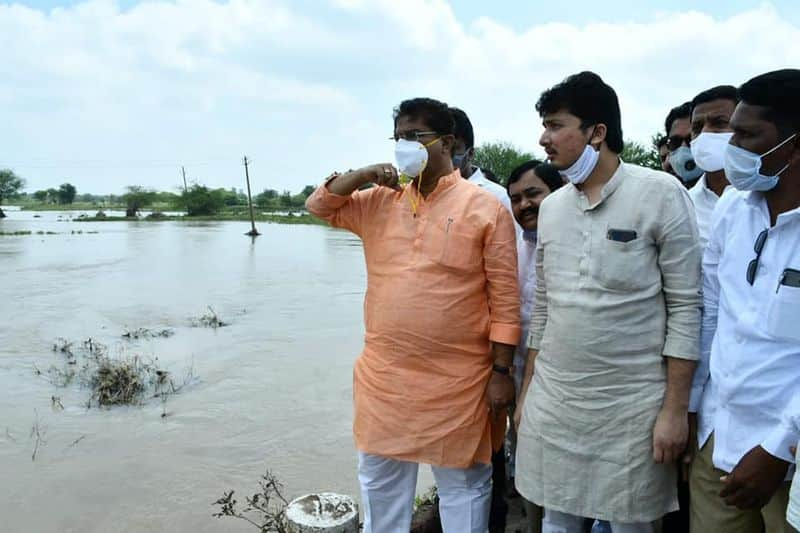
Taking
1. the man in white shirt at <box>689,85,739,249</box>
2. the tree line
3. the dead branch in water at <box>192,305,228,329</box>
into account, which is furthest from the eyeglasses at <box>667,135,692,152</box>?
the tree line

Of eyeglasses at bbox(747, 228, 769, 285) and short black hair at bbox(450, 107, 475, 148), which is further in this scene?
short black hair at bbox(450, 107, 475, 148)

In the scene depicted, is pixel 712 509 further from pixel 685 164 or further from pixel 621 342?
pixel 685 164

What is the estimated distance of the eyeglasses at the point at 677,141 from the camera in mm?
2588

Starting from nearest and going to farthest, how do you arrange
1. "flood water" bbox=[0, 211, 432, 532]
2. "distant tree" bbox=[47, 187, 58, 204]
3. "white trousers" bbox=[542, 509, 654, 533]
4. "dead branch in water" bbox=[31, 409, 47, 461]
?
1. "white trousers" bbox=[542, 509, 654, 533]
2. "flood water" bbox=[0, 211, 432, 532]
3. "dead branch in water" bbox=[31, 409, 47, 461]
4. "distant tree" bbox=[47, 187, 58, 204]

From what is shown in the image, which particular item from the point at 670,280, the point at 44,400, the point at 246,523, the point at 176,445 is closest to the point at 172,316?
the point at 44,400

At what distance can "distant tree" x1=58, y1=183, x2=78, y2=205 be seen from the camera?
91.9 m

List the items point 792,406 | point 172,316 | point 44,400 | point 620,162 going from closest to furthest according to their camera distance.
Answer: point 792,406, point 620,162, point 44,400, point 172,316

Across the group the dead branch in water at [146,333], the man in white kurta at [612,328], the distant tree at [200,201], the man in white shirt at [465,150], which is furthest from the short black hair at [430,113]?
the distant tree at [200,201]

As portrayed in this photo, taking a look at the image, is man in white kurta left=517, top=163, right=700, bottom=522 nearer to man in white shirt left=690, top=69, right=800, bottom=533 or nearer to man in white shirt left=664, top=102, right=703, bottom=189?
man in white shirt left=690, top=69, right=800, bottom=533

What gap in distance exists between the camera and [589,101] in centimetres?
193

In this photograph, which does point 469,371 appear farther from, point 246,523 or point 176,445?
point 176,445

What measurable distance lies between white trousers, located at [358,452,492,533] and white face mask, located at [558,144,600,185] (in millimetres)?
1244

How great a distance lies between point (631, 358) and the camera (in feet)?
6.10

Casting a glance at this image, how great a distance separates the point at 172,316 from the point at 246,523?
28.1 feet
